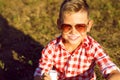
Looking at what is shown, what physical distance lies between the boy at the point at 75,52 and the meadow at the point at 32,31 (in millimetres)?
1364

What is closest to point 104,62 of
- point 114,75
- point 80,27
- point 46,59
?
point 114,75

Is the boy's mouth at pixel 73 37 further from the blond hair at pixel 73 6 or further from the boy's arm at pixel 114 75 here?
the boy's arm at pixel 114 75

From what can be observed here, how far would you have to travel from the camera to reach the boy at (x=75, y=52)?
466 centimetres

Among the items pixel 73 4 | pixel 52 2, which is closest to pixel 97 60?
pixel 73 4

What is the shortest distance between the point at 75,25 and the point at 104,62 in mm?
707

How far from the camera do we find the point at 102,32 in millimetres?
8281

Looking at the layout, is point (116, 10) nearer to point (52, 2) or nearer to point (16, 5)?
point (52, 2)

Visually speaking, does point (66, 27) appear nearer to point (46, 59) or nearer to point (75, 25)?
point (75, 25)

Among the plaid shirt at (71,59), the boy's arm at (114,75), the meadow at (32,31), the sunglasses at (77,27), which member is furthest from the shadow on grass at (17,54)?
the boy's arm at (114,75)

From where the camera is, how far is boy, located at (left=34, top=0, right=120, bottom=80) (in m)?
4.66

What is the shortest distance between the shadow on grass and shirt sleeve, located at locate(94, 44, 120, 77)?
7.55 feet

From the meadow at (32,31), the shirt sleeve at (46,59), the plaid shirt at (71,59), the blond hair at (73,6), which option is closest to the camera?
the blond hair at (73,6)

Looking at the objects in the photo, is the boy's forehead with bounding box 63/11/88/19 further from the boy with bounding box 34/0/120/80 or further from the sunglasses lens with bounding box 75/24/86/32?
the sunglasses lens with bounding box 75/24/86/32

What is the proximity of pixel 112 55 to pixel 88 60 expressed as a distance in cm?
223
